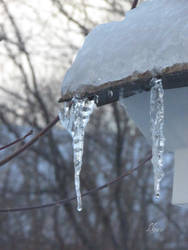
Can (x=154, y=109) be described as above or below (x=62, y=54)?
below

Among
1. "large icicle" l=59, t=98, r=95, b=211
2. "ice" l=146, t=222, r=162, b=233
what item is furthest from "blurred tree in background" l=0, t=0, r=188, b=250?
"large icicle" l=59, t=98, r=95, b=211

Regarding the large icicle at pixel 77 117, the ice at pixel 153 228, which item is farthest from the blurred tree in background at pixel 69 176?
the large icicle at pixel 77 117

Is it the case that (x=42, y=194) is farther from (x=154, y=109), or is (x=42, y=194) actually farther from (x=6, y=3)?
(x=154, y=109)

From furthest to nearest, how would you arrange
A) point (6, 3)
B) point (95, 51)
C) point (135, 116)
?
1. point (6, 3)
2. point (135, 116)
3. point (95, 51)

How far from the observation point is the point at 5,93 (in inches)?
351

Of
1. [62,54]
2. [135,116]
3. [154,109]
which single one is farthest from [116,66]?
[62,54]

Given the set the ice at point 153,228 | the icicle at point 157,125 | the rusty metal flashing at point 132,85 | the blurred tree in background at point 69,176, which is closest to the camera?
the rusty metal flashing at point 132,85

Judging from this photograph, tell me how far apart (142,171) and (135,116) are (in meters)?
7.77

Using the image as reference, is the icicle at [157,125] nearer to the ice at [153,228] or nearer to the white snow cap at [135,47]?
the white snow cap at [135,47]

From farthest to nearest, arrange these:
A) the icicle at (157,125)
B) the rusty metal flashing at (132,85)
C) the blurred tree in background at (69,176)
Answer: the blurred tree in background at (69,176) → the icicle at (157,125) → the rusty metal flashing at (132,85)

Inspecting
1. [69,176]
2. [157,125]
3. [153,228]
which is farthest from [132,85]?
[69,176]

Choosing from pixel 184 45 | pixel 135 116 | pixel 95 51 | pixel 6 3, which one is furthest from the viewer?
pixel 6 3

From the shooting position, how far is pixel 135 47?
1.08 meters

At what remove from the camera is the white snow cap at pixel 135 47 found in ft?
3.35
